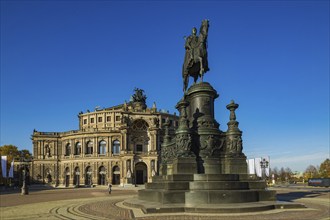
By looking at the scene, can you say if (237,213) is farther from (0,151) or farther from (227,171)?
(0,151)

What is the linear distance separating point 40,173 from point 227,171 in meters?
78.3

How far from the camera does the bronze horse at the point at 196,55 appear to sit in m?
20.7

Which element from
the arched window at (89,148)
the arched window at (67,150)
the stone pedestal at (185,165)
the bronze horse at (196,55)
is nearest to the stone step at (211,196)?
the stone pedestal at (185,165)

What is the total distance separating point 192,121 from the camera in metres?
18.8

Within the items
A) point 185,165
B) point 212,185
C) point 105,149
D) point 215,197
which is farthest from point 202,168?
point 105,149

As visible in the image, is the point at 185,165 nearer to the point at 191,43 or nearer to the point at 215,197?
the point at 215,197

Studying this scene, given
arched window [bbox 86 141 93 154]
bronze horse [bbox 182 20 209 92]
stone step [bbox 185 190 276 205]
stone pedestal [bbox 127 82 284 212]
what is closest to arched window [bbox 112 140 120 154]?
arched window [bbox 86 141 93 154]

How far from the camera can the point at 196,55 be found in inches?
820

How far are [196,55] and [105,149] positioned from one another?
63.4 m

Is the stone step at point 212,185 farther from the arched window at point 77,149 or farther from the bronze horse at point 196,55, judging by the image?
the arched window at point 77,149

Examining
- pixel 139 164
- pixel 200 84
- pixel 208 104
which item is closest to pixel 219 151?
pixel 208 104

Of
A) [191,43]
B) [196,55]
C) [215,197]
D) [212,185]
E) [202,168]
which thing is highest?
[191,43]

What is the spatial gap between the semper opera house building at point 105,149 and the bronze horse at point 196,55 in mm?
53474

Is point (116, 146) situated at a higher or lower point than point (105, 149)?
higher
